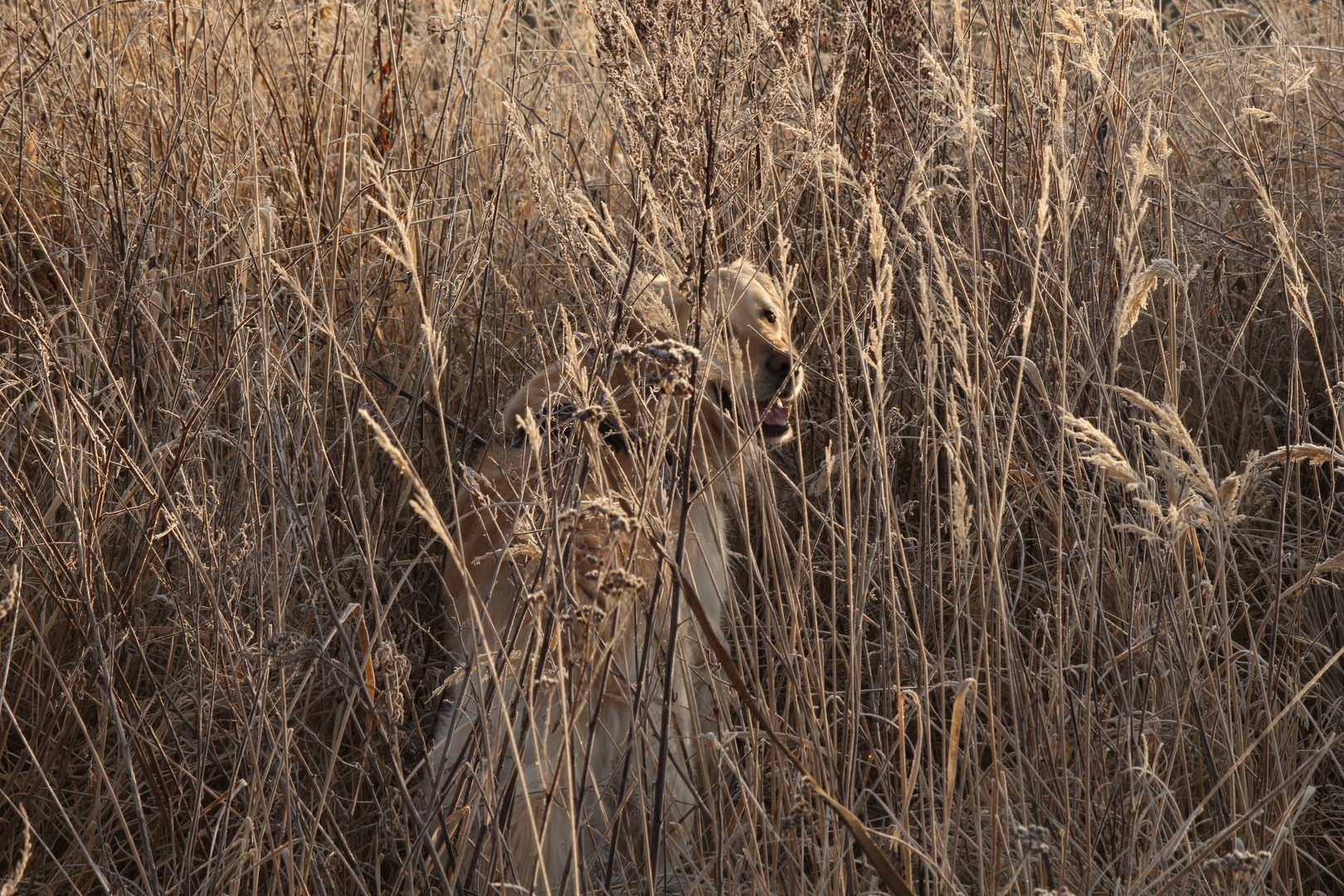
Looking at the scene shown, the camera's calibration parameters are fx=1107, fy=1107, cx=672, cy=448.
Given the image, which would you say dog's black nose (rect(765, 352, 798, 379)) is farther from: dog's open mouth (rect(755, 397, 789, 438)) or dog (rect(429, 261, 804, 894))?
dog (rect(429, 261, 804, 894))

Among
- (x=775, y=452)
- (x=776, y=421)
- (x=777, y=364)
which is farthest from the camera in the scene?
(x=775, y=452)

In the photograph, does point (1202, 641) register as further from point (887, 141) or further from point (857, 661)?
point (887, 141)

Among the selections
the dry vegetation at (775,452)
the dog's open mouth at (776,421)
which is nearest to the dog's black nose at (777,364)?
the dog's open mouth at (776,421)

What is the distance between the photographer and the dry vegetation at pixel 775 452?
1379 mm

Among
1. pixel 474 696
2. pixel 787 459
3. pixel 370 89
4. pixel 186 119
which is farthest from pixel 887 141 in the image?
pixel 474 696

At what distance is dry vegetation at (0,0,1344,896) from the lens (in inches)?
54.3

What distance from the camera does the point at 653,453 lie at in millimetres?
1244

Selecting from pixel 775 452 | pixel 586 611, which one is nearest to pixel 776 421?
pixel 775 452

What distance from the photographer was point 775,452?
2.81m

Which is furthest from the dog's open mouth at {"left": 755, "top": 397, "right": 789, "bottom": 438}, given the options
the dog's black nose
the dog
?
the dog

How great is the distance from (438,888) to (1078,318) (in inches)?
44.9

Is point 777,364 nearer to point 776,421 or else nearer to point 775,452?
point 776,421

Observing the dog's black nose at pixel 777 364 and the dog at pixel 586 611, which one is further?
the dog's black nose at pixel 777 364

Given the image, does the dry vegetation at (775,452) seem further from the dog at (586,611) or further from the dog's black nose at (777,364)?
the dog's black nose at (777,364)
